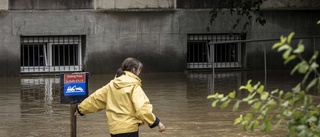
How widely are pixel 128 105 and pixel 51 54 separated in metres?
13.6

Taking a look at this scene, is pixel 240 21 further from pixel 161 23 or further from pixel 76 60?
pixel 76 60

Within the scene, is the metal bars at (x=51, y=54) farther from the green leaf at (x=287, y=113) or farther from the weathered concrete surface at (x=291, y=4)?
the green leaf at (x=287, y=113)

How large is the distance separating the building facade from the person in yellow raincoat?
1270cm

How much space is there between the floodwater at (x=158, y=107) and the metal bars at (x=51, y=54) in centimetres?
94

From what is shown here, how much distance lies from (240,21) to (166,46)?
234cm

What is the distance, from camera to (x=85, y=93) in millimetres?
8117

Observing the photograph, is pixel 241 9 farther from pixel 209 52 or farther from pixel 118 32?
pixel 118 32

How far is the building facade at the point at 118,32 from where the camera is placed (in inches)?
779

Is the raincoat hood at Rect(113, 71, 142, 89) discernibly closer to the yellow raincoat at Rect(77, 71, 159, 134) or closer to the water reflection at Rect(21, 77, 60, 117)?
the yellow raincoat at Rect(77, 71, 159, 134)

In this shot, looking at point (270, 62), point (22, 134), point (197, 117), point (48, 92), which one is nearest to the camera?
point (22, 134)

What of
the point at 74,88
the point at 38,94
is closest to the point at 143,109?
the point at 74,88

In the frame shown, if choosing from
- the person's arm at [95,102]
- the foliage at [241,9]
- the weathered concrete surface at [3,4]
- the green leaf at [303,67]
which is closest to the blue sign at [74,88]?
the person's arm at [95,102]

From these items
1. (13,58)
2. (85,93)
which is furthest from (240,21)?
(85,93)

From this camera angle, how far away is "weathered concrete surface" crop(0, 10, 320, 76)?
64.7 feet
